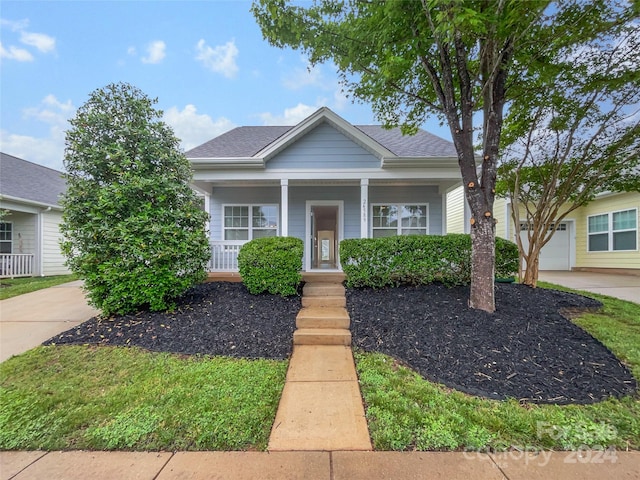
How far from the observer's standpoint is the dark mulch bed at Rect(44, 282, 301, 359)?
150 inches

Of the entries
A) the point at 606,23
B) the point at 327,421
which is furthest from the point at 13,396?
the point at 606,23

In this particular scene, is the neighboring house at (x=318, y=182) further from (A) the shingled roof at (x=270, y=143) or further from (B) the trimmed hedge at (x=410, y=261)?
(B) the trimmed hedge at (x=410, y=261)

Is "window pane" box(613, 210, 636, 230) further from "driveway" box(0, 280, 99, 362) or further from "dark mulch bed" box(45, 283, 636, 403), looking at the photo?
"driveway" box(0, 280, 99, 362)

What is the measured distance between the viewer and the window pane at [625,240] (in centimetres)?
1084

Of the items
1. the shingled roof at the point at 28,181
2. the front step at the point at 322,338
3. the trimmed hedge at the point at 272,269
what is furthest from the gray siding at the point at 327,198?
the shingled roof at the point at 28,181

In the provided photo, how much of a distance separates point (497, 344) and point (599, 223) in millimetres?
13208

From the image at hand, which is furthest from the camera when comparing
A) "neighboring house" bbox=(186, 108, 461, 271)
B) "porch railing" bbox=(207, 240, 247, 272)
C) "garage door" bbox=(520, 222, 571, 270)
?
"garage door" bbox=(520, 222, 571, 270)

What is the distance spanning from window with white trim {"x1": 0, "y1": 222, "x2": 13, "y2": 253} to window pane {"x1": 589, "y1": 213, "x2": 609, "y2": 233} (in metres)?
24.3

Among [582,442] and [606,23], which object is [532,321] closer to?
[582,442]

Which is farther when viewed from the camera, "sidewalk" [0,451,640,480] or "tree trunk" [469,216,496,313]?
"tree trunk" [469,216,496,313]

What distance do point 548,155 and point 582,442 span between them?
7.08 m

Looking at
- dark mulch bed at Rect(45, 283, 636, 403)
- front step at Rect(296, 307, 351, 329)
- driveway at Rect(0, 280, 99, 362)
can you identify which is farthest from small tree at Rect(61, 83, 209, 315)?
front step at Rect(296, 307, 351, 329)

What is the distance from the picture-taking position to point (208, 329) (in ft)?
14.0

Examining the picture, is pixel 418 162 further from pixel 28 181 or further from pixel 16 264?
pixel 28 181
